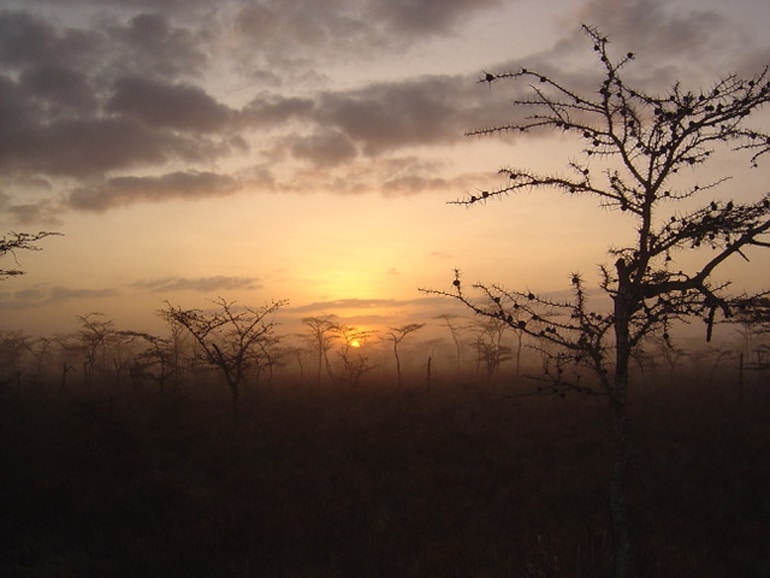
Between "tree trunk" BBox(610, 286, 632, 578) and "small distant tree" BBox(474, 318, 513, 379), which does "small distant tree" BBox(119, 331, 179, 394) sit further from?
"tree trunk" BBox(610, 286, 632, 578)

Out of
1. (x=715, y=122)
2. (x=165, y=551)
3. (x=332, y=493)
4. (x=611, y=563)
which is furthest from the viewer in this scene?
(x=332, y=493)

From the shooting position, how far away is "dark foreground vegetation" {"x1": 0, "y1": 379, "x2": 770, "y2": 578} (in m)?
10.3

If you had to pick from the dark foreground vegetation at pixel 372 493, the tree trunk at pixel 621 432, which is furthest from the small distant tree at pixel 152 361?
the tree trunk at pixel 621 432

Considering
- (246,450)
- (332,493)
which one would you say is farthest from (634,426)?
(246,450)

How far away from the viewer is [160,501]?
1318 centimetres

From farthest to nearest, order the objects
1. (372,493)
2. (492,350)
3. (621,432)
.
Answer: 1. (492,350)
2. (372,493)
3. (621,432)

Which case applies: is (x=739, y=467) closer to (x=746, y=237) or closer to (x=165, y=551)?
(x=746, y=237)

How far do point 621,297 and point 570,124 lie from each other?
2.00 meters

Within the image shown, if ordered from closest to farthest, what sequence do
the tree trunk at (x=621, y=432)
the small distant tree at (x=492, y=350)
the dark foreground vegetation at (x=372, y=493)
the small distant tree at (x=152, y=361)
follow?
the tree trunk at (x=621, y=432)
the dark foreground vegetation at (x=372, y=493)
the small distant tree at (x=152, y=361)
the small distant tree at (x=492, y=350)

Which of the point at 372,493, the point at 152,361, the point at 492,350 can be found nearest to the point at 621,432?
the point at 372,493

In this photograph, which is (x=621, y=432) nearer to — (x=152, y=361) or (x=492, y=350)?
(x=152, y=361)

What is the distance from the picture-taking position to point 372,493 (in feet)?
48.5

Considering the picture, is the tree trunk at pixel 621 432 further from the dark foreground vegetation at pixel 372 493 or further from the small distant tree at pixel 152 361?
the small distant tree at pixel 152 361

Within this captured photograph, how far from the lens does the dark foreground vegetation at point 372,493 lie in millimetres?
10328
